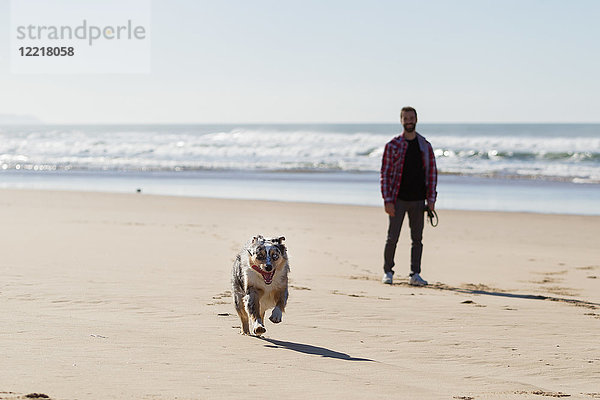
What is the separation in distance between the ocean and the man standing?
971 cm

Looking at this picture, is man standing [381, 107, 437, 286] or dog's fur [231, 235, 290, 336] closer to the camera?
dog's fur [231, 235, 290, 336]

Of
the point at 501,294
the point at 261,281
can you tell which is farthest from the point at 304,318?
the point at 501,294

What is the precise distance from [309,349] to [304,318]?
3.91 feet

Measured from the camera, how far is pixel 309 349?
5641 mm

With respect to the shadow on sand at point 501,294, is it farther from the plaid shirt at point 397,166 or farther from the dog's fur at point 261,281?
the dog's fur at point 261,281

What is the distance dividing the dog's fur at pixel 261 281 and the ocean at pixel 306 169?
13.2 m

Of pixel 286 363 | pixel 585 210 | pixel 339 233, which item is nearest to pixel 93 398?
pixel 286 363

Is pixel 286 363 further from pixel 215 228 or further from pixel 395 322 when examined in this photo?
pixel 215 228

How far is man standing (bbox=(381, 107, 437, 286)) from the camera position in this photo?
353 inches

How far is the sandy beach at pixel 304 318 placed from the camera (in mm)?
4637

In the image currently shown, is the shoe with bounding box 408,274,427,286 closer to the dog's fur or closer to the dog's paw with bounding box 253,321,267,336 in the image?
the dog's fur

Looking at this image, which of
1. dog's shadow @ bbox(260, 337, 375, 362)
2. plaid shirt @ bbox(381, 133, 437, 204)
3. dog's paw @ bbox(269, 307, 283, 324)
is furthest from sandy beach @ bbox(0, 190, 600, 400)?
plaid shirt @ bbox(381, 133, 437, 204)

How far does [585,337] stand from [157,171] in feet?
95.2

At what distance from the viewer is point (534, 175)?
30391 mm
